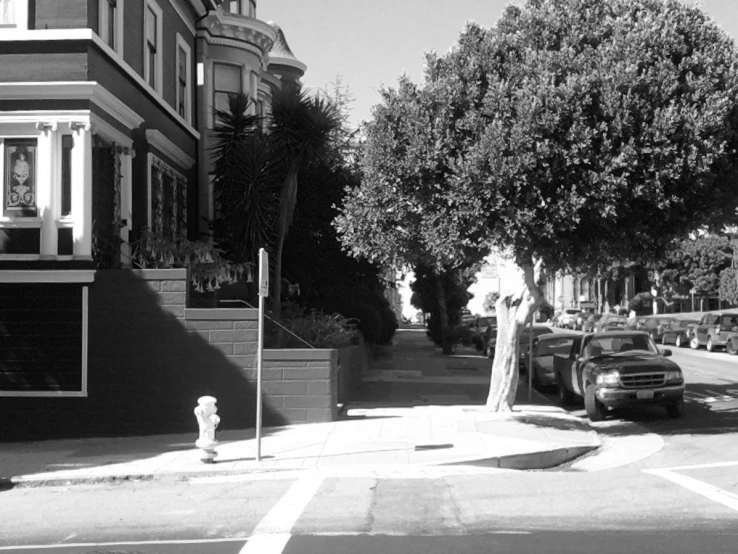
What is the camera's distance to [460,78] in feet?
47.2

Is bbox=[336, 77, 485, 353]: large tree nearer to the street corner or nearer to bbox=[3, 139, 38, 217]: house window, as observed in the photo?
the street corner

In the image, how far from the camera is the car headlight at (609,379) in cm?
1573

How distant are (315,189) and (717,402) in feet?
36.0

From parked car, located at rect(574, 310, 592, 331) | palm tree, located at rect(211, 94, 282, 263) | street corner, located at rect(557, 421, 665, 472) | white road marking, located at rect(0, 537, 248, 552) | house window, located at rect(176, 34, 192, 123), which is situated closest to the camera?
white road marking, located at rect(0, 537, 248, 552)

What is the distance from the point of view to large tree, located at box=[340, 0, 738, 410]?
42.9ft

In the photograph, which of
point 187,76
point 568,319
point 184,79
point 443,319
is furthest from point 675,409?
point 568,319

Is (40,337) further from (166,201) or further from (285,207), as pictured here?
(285,207)

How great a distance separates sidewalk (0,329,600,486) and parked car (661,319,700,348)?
24757mm

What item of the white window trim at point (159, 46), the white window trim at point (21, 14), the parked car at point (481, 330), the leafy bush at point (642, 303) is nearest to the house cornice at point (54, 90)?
the white window trim at point (21, 14)

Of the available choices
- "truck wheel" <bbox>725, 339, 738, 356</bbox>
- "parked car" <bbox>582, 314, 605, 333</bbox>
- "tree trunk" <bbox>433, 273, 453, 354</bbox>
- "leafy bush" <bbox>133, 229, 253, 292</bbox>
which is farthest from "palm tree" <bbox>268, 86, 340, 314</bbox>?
"parked car" <bbox>582, 314, 605, 333</bbox>

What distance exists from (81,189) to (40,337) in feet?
7.95

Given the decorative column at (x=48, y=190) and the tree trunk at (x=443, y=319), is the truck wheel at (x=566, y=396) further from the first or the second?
the tree trunk at (x=443, y=319)

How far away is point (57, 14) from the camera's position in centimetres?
1410

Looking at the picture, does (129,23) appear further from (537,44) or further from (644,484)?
(644,484)
